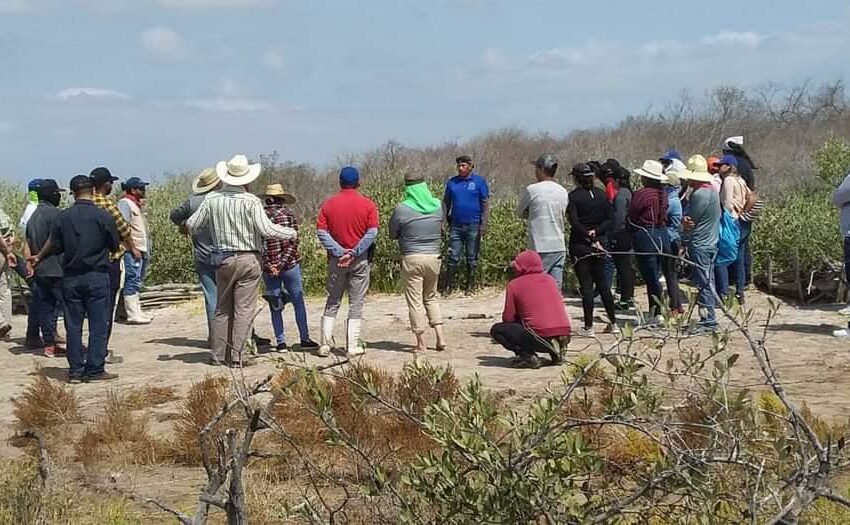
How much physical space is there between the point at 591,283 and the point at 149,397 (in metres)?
3.97

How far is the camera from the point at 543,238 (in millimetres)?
10344

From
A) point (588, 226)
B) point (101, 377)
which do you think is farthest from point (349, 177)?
point (101, 377)

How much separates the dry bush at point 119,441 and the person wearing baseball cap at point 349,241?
7.70ft

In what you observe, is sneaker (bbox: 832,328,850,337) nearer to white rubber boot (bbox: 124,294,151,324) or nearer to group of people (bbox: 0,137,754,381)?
group of people (bbox: 0,137,754,381)

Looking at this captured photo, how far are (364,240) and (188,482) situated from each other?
11.9 ft

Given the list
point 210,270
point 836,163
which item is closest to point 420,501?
point 210,270

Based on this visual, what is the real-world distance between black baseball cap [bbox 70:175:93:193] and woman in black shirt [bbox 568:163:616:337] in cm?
410

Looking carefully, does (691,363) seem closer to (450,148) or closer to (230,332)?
(230,332)

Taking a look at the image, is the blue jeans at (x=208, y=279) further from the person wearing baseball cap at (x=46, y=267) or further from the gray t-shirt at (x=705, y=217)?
the gray t-shirt at (x=705, y=217)

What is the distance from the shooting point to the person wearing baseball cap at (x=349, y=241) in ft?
32.7

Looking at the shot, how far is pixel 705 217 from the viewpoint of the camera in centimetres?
1041

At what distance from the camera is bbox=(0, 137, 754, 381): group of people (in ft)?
31.0

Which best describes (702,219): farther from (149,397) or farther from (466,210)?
(149,397)

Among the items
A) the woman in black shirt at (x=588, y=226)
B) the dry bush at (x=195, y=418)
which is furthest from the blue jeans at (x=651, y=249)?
the dry bush at (x=195, y=418)
